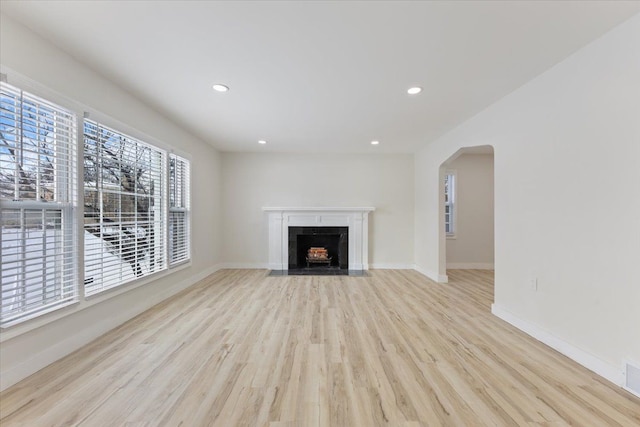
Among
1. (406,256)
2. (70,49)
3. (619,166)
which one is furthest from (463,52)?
(406,256)

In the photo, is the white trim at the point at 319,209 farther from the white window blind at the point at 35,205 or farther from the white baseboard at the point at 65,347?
the white window blind at the point at 35,205

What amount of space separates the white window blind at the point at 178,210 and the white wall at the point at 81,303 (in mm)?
232

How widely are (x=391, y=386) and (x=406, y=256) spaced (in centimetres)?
405

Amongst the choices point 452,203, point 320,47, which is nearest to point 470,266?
point 452,203

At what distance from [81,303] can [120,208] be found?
3.23 ft

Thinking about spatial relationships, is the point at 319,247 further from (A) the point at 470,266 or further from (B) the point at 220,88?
(B) the point at 220,88

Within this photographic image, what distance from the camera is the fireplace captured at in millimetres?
5422

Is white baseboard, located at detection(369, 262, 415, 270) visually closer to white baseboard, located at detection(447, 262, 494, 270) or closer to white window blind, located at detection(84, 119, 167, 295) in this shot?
white baseboard, located at detection(447, 262, 494, 270)

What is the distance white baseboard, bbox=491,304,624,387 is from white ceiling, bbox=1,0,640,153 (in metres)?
2.35

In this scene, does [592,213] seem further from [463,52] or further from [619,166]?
[463,52]

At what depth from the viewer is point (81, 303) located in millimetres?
2197

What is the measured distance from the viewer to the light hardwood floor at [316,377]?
4.81 feet

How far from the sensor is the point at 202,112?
129 inches

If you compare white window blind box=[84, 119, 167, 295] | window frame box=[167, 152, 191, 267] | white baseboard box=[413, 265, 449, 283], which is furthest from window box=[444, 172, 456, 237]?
white window blind box=[84, 119, 167, 295]
